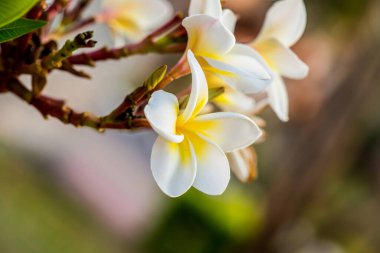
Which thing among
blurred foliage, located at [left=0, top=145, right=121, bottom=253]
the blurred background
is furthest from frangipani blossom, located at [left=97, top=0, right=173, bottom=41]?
blurred foliage, located at [left=0, top=145, right=121, bottom=253]

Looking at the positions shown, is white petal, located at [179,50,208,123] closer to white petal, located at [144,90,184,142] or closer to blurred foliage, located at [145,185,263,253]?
white petal, located at [144,90,184,142]

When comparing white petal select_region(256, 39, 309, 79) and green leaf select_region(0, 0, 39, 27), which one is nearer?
green leaf select_region(0, 0, 39, 27)

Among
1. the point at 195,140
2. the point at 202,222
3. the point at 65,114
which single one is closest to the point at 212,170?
the point at 195,140

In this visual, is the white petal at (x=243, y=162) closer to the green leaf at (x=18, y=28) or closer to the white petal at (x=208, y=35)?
the white petal at (x=208, y=35)

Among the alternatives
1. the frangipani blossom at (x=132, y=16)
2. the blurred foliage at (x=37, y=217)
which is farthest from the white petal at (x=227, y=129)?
the blurred foliage at (x=37, y=217)

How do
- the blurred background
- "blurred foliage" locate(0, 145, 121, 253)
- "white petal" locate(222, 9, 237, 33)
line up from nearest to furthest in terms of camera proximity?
"white petal" locate(222, 9, 237, 33) → the blurred background → "blurred foliage" locate(0, 145, 121, 253)
